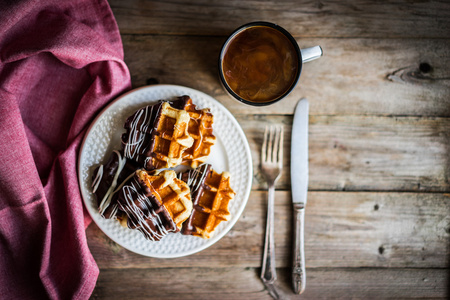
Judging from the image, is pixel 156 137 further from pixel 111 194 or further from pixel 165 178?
pixel 111 194

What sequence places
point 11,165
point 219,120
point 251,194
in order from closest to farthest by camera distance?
point 11,165 < point 219,120 < point 251,194

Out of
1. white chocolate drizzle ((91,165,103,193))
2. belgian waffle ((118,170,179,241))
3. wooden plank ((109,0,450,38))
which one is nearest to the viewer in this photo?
belgian waffle ((118,170,179,241))

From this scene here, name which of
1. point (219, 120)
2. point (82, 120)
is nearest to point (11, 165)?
point (82, 120)

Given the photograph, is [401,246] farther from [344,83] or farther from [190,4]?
[190,4]

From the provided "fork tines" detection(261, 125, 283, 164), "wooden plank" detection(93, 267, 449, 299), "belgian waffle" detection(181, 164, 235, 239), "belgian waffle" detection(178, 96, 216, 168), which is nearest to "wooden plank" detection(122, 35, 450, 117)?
"fork tines" detection(261, 125, 283, 164)

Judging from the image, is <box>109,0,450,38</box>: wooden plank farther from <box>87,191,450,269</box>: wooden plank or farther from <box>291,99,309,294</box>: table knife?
<box>87,191,450,269</box>: wooden plank
